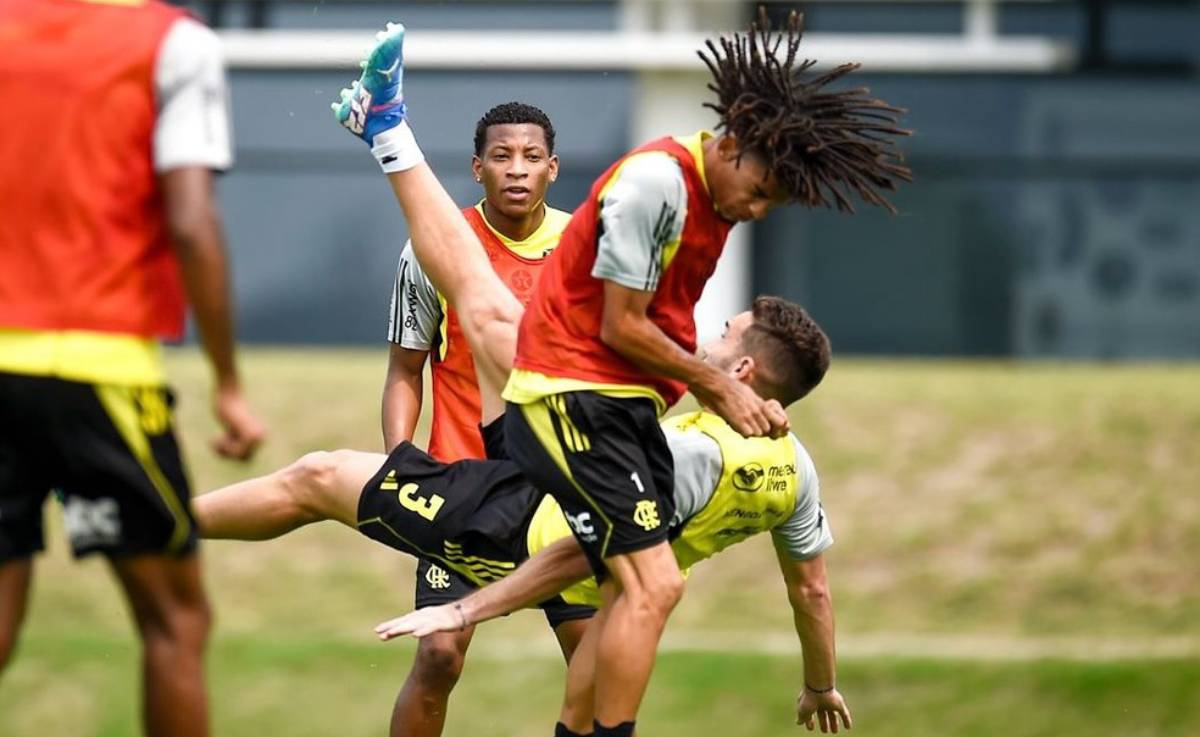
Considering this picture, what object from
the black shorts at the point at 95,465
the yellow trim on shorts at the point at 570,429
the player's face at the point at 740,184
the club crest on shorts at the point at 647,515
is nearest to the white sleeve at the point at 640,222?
the player's face at the point at 740,184

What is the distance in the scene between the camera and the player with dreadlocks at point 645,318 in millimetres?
5805

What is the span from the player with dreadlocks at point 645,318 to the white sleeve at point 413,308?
1.26m

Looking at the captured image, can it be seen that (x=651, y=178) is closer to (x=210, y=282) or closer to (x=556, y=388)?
(x=556, y=388)

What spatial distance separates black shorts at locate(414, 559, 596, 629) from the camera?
729 centimetres

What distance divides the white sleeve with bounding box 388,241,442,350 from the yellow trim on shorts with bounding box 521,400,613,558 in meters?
1.42

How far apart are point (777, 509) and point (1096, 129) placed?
16248 mm

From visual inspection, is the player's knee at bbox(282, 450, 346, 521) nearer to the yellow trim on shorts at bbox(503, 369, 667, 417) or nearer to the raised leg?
the raised leg

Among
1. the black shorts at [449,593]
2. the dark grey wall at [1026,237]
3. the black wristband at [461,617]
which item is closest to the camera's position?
the black wristband at [461,617]

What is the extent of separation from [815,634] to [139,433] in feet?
9.50

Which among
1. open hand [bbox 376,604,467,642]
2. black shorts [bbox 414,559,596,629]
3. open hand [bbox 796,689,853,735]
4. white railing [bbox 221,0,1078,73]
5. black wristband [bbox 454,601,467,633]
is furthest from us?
white railing [bbox 221,0,1078,73]

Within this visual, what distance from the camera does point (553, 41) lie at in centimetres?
2042

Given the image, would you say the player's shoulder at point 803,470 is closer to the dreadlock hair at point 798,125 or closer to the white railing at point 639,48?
the dreadlock hair at point 798,125

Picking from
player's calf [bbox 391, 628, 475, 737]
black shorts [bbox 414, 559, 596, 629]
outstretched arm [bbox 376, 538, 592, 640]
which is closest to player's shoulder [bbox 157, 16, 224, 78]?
outstretched arm [bbox 376, 538, 592, 640]

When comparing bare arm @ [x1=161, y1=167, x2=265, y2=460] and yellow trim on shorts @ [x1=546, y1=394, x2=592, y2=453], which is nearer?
bare arm @ [x1=161, y1=167, x2=265, y2=460]
